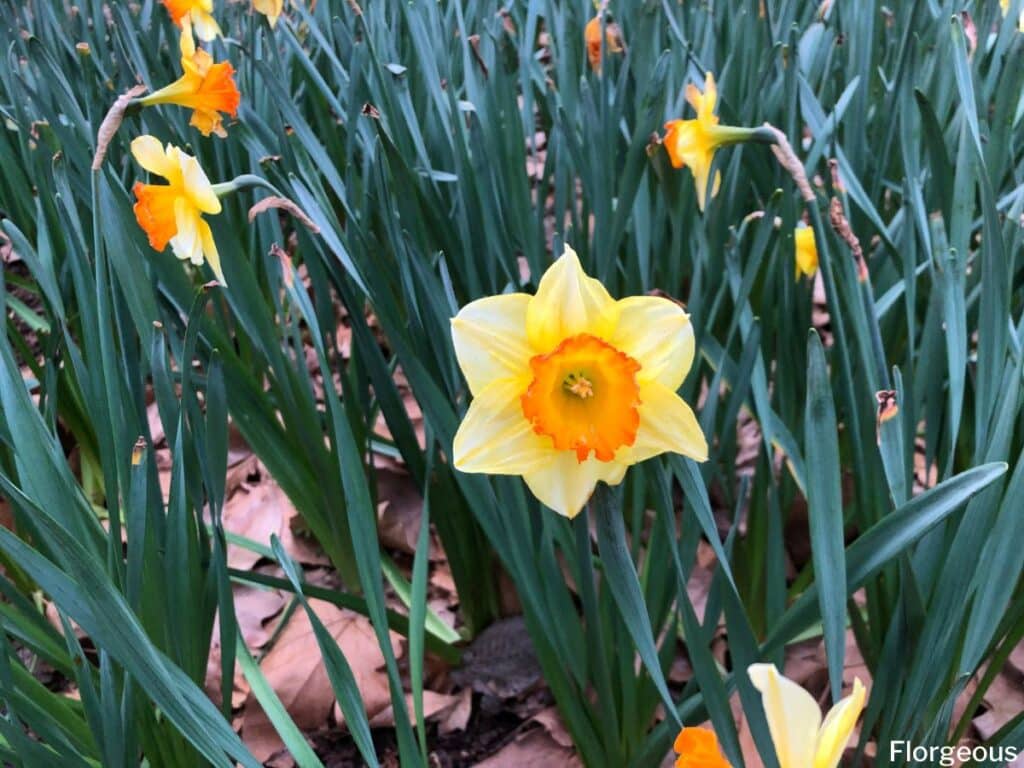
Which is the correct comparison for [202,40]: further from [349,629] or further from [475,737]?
[475,737]

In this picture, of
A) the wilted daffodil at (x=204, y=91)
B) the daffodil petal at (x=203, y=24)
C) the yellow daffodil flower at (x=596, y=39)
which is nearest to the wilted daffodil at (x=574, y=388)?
the wilted daffodil at (x=204, y=91)

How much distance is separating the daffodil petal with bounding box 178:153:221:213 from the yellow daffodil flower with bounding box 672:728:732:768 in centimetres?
83

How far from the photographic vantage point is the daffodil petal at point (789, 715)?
19.5 inches

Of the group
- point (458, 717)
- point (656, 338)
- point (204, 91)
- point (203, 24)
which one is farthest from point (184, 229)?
point (203, 24)

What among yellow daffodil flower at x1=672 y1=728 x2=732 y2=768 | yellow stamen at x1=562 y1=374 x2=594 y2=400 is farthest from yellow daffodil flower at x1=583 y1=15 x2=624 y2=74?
yellow daffodil flower at x1=672 y1=728 x2=732 y2=768

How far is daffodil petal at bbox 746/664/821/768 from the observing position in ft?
1.62

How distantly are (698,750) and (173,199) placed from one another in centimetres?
89

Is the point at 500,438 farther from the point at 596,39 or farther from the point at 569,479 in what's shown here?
the point at 596,39

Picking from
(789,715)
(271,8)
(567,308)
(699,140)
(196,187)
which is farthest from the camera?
(271,8)

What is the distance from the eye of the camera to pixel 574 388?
749 millimetres

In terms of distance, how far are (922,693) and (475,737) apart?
2.24ft

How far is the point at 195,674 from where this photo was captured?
1.01m

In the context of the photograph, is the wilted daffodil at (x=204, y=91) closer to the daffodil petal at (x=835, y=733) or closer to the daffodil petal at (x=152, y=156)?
the daffodil petal at (x=152, y=156)

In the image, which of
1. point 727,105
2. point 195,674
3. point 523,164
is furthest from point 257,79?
point 195,674
